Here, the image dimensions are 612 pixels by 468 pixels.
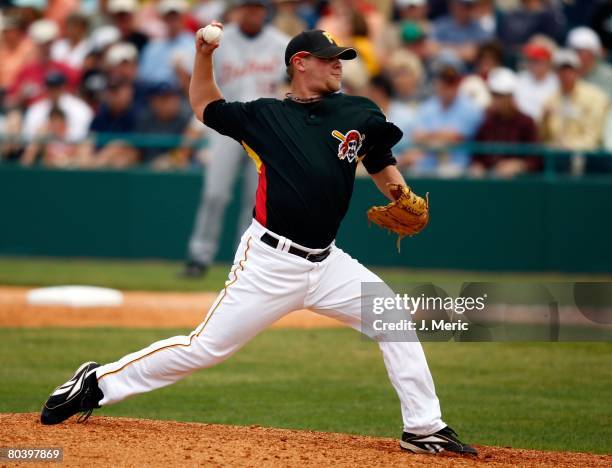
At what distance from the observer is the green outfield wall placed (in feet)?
44.1

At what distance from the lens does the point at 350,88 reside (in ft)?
46.4

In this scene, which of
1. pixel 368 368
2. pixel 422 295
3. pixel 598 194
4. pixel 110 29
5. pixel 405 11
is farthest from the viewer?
pixel 110 29

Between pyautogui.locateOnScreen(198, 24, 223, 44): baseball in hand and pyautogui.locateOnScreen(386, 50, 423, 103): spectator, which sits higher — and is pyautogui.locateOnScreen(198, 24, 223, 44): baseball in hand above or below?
below

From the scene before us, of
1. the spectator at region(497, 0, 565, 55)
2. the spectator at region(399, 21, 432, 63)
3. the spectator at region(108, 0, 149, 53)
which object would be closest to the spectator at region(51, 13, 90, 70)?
the spectator at region(108, 0, 149, 53)

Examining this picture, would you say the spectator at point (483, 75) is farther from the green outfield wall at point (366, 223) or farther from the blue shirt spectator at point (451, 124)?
the green outfield wall at point (366, 223)

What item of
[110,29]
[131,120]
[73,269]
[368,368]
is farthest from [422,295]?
[110,29]

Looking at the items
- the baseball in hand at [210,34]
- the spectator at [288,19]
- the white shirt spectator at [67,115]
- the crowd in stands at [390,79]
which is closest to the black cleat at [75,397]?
the baseball in hand at [210,34]

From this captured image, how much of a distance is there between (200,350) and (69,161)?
10.1m

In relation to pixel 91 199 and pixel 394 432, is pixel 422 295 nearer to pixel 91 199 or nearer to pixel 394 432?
pixel 394 432

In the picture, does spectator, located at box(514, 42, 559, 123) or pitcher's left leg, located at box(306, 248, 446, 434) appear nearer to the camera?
pitcher's left leg, located at box(306, 248, 446, 434)

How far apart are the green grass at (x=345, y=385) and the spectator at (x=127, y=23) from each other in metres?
7.76

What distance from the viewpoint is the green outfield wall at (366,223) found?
13453 millimetres

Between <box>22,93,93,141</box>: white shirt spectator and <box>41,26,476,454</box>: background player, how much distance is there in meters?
10.2

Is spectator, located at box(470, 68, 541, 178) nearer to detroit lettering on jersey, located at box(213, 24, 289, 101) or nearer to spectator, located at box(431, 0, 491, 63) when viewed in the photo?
spectator, located at box(431, 0, 491, 63)
